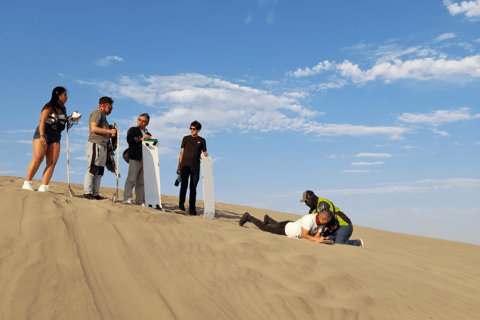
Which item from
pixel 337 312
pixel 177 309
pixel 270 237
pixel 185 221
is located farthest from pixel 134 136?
pixel 337 312

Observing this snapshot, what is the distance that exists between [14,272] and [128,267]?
92 cm

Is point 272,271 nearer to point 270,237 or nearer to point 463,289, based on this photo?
point 270,237

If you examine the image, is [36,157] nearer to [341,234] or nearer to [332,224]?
A: [332,224]

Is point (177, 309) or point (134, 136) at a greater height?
point (134, 136)

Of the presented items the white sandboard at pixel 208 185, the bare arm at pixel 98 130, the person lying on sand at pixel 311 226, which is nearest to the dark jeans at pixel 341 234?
the person lying on sand at pixel 311 226

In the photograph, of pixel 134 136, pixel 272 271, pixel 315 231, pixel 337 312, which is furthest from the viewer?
pixel 134 136

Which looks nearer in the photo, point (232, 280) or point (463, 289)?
point (232, 280)

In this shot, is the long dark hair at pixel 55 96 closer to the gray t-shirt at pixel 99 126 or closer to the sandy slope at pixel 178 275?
the gray t-shirt at pixel 99 126

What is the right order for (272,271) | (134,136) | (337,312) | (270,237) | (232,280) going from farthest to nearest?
(134,136)
(270,237)
(272,271)
(232,280)
(337,312)

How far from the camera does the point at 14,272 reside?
2.93 m

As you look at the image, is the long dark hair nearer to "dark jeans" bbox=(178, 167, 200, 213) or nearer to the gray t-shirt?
the gray t-shirt

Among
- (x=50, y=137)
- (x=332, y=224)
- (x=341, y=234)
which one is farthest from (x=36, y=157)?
(x=341, y=234)

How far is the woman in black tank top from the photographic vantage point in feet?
17.8

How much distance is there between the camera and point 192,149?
7152 mm
